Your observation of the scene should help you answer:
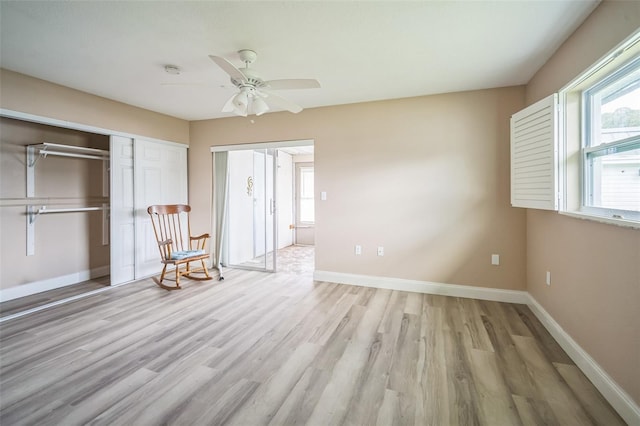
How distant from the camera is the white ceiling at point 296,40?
6.64 ft

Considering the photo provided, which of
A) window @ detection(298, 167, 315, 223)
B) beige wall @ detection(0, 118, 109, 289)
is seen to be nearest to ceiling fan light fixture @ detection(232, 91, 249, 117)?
beige wall @ detection(0, 118, 109, 289)

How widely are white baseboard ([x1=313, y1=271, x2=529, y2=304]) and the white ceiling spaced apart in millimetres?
2408

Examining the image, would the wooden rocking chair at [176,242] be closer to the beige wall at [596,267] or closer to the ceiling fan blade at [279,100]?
the ceiling fan blade at [279,100]

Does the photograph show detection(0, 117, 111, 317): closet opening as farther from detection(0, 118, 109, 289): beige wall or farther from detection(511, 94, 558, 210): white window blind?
detection(511, 94, 558, 210): white window blind

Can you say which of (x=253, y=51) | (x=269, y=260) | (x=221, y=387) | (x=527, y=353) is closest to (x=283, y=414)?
(x=221, y=387)

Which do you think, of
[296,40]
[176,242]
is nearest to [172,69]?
[296,40]

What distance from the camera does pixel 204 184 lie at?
16.8 feet

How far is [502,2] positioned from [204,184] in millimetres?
4588

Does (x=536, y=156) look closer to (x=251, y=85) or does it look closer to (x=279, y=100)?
(x=279, y=100)

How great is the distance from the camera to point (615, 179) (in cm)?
196

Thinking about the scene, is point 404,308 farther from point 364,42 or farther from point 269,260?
point 269,260

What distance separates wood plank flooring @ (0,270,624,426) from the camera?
5.56ft

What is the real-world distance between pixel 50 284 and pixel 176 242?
1.57 metres

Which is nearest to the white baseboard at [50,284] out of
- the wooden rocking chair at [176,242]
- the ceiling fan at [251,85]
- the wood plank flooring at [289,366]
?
the wood plank flooring at [289,366]
